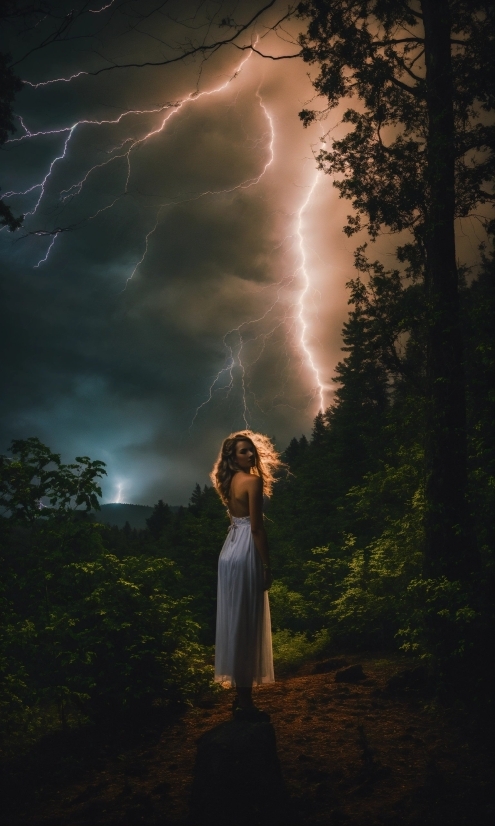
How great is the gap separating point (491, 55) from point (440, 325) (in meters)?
3.69

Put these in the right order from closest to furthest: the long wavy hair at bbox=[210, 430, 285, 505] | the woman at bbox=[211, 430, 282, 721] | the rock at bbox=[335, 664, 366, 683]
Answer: the woman at bbox=[211, 430, 282, 721], the long wavy hair at bbox=[210, 430, 285, 505], the rock at bbox=[335, 664, 366, 683]

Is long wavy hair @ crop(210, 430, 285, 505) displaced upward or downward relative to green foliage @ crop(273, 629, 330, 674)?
upward

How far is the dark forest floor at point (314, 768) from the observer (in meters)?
3.35

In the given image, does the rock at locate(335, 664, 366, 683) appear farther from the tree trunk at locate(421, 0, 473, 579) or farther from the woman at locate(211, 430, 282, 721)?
the woman at locate(211, 430, 282, 721)

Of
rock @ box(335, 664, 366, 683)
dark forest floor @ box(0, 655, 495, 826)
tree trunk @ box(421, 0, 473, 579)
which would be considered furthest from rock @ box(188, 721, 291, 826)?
rock @ box(335, 664, 366, 683)

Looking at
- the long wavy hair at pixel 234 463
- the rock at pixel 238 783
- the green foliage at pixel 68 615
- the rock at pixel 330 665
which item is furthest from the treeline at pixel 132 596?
the rock at pixel 238 783

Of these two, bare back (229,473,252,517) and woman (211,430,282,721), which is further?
bare back (229,473,252,517)

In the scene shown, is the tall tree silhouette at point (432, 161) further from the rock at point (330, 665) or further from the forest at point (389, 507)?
the rock at point (330, 665)

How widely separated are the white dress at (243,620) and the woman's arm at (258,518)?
0.06 m

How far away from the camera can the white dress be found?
13.9ft

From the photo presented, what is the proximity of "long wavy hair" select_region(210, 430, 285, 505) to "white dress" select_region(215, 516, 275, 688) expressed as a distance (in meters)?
0.39

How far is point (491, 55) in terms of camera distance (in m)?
6.45

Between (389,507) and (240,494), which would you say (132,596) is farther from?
(389,507)

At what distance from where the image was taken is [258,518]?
4246 mm
